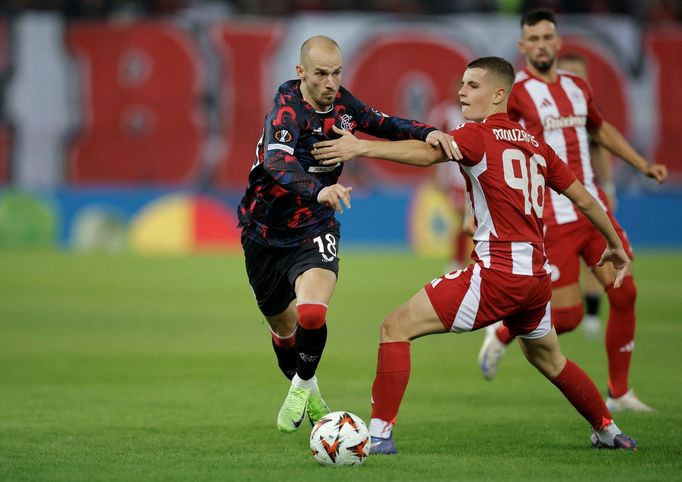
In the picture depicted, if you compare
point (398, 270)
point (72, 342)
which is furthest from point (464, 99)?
point (398, 270)

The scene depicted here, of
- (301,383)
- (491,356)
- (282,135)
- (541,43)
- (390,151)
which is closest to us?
(390,151)

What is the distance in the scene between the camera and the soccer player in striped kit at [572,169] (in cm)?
836

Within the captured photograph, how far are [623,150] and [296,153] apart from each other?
8.86 ft

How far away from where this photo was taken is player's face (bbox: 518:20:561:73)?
28.3 ft

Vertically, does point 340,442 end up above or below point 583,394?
below

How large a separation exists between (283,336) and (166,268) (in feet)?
39.9

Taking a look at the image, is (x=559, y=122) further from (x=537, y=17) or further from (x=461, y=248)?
(x=461, y=248)

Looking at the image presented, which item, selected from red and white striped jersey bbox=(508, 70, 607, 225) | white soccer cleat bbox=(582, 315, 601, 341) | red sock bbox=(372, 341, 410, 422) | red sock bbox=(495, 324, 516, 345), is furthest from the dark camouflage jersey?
white soccer cleat bbox=(582, 315, 601, 341)

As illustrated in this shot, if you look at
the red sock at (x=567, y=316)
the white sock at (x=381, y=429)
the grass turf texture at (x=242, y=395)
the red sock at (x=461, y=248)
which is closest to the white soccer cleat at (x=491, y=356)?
the grass turf texture at (x=242, y=395)

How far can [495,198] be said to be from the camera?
6477mm

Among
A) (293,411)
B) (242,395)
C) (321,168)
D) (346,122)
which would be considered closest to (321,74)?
(346,122)

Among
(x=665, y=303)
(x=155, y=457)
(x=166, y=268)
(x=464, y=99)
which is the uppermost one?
(x=464, y=99)

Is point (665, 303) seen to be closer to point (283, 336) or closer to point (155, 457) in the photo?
point (283, 336)

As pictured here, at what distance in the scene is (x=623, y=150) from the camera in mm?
8750
